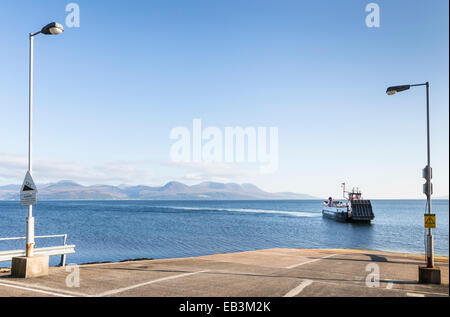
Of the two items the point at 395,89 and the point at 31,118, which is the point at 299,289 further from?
the point at 31,118

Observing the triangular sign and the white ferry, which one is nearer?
the triangular sign

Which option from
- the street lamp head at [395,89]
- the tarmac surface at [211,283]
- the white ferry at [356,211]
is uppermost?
the street lamp head at [395,89]

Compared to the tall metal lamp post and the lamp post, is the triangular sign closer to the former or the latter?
the lamp post

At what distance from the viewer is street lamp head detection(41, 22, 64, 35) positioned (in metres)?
10.9

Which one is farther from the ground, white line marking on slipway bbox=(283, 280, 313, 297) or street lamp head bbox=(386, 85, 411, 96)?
street lamp head bbox=(386, 85, 411, 96)

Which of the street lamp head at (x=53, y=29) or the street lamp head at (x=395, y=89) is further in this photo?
the street lamp head at (x=395, y=89)

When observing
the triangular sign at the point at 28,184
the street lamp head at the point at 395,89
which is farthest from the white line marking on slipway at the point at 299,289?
the triangular sign at the point at 28,184

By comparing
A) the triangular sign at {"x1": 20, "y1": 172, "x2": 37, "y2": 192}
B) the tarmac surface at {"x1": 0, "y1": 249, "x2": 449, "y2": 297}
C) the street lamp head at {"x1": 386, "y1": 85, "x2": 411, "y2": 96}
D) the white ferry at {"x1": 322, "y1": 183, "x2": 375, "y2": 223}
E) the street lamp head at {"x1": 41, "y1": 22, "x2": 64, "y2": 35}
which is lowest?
the white ferry at {"x1": 322, "y1": 183, "x2": 375, "y2": 223}

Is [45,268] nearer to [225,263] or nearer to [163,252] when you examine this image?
[225,263]

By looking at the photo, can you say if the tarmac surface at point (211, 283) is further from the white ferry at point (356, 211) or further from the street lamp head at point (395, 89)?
the white ferry at point (356, 211)

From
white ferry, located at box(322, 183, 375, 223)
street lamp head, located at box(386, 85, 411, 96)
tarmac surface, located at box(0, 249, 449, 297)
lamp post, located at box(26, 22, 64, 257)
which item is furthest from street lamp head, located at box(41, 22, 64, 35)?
white ferry, located at box(322, 183, 375, 223)

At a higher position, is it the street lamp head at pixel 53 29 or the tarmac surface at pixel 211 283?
the street lamp head at pixel 53 29

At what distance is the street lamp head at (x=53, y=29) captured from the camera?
10.9 metres
